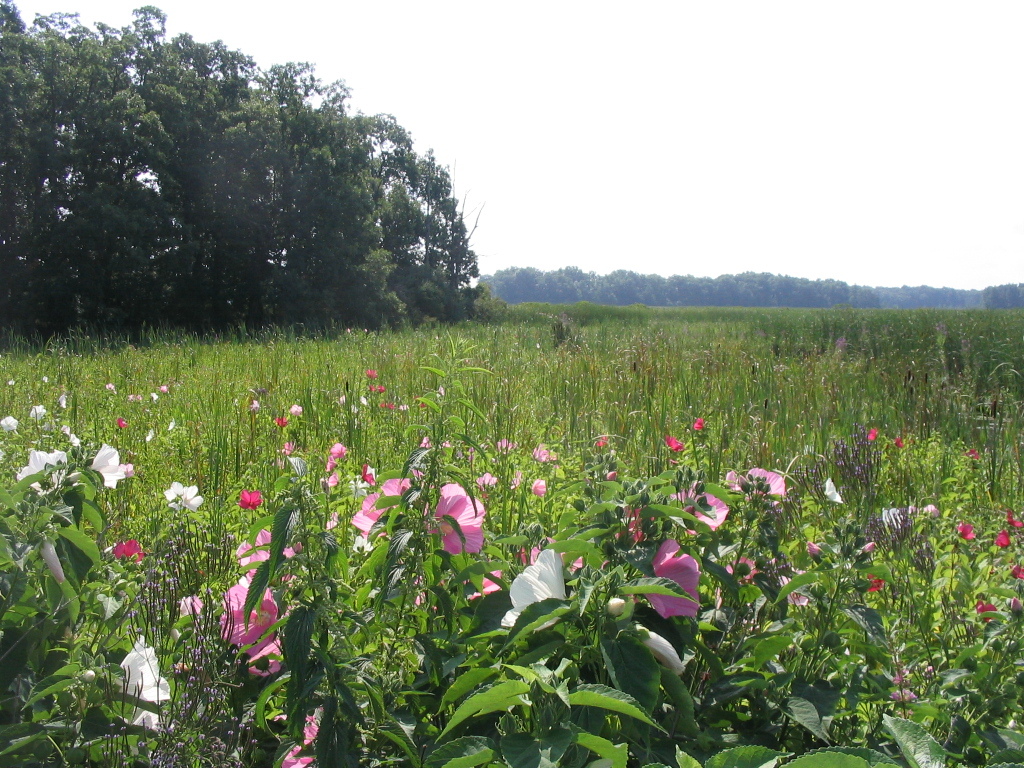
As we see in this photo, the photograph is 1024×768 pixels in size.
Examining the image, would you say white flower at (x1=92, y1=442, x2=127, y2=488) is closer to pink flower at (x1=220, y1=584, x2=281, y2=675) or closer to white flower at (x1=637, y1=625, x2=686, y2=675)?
pink flower at (x1=220, y1=584, x2=281, y2=675)

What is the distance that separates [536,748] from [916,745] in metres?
0.38

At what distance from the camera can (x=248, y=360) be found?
6887 mm

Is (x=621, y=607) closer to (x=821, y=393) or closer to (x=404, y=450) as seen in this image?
(x=404, y=450)

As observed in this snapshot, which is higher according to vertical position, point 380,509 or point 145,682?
point 380,509

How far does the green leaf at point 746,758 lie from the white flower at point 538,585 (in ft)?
1.34

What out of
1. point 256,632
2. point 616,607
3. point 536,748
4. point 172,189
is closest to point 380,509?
point 256,632

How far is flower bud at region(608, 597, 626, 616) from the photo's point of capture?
89cm

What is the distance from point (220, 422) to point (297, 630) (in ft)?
10.5

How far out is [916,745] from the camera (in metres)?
0.63

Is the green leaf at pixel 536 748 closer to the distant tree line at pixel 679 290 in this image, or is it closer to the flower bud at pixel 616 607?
the flower bud at pixel 616 607

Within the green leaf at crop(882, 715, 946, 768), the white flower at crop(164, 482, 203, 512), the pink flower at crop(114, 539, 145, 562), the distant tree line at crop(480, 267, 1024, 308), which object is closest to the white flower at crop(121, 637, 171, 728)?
the pink flower at crop(114, 539, 145, 562)

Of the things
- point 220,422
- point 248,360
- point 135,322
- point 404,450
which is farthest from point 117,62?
point 404,450

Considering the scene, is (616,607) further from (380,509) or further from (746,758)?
(380,509)

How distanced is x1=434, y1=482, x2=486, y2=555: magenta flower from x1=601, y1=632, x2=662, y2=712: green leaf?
377 mm
